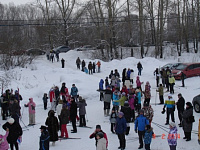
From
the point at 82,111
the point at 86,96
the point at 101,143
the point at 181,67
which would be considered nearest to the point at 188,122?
the point at 101,143

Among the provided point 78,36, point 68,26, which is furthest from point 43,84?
point 78,36

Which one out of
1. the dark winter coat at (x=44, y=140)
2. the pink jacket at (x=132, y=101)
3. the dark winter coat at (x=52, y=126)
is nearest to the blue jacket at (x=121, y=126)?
the dark winter coat at (x=52, y=126)

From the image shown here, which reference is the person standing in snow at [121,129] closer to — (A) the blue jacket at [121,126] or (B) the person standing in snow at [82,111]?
(A) the blue jacket at [121,126]

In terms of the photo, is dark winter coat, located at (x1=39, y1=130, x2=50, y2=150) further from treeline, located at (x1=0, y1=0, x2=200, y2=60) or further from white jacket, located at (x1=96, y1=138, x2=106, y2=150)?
treeline, located at (x1=0, y1=0, x2=200, y2=60)

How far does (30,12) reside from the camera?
93.2 metres

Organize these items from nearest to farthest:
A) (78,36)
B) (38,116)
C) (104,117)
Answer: (104,117), (38,116), (78,36)

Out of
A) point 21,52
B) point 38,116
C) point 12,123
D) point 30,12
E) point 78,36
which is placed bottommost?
point 38,116

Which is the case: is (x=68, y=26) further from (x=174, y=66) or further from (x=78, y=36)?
(x=174, y=66)

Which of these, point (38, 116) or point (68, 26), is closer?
point (38, 116)

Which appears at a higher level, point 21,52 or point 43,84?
point 21,52

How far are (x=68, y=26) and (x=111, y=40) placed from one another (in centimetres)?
1142

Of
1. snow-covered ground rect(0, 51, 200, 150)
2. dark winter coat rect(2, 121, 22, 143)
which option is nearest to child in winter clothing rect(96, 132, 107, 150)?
snow-covered ground rect(0, 51, 200, 150)

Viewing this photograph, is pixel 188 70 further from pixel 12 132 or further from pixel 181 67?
pixel 12 132

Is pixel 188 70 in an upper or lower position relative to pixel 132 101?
upper
